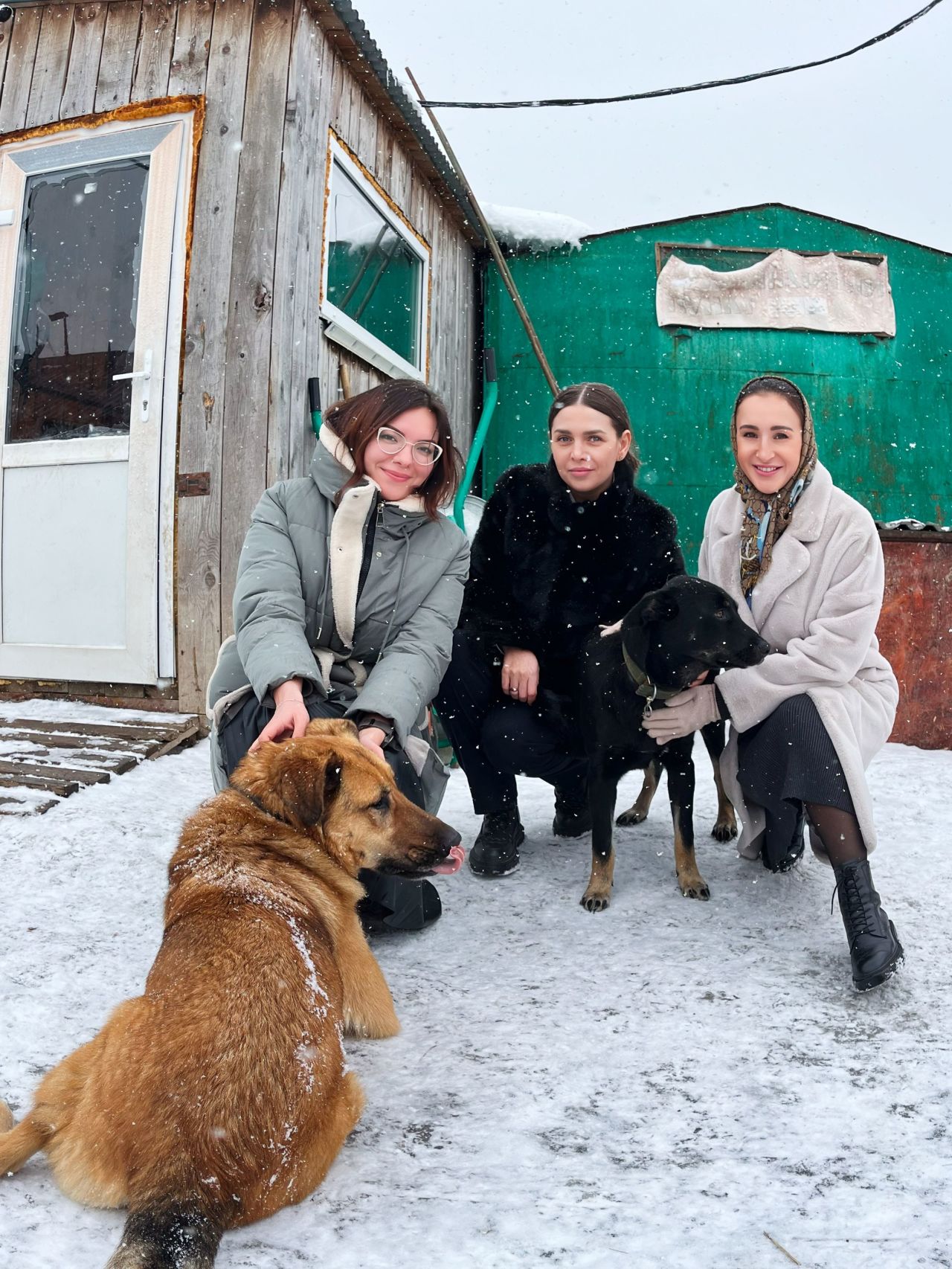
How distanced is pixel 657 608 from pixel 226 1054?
1793 millimetres

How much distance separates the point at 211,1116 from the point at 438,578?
5.90ft

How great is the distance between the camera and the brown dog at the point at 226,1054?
1.25m

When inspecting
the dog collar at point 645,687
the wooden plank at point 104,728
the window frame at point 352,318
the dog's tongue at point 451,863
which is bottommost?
the wooden plank at point 104,728

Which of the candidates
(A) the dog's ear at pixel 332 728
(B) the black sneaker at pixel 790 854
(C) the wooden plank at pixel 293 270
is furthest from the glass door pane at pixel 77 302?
(B) the black sneaker at pixel 790 854

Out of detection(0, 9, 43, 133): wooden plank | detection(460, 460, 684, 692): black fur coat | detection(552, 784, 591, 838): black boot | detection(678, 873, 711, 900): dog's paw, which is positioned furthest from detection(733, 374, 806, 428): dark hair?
detection(0, 9, 43, 133): wooden plank

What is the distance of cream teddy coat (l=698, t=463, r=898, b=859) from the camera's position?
247cm

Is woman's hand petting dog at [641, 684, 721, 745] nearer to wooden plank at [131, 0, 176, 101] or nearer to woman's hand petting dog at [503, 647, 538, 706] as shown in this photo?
woman's hand petting dog at [503, 647, 538, 706]

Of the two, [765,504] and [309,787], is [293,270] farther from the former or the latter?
[309,787]

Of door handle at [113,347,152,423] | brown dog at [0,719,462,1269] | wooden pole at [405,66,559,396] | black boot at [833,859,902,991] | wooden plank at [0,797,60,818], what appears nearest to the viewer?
brown dog at [0,719,462,1269]

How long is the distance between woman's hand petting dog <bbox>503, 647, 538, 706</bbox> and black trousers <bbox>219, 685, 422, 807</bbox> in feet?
1.92

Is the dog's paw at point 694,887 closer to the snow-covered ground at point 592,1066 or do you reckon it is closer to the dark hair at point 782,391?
the snow-covered ground at point 592,1066

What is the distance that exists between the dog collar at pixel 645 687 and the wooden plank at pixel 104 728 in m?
2.35

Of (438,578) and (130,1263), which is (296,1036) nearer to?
Answer: (130,1263)

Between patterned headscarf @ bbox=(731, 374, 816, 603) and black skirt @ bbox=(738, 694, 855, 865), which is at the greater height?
patterned headscarf @ bbox=(731, 374, 816, 603)
